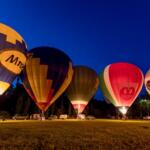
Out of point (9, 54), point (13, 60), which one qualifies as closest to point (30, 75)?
point (13, 60)

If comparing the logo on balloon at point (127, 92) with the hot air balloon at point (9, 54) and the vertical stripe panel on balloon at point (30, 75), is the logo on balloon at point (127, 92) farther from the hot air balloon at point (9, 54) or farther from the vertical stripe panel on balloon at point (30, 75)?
the hot air balloon at point (9, 54)

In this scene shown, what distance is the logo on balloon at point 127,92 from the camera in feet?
132

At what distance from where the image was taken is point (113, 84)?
1603 inches

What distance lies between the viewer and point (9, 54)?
28.7m

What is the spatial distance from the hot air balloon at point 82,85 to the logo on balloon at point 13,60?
462 inches

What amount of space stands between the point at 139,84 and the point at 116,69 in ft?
11.7

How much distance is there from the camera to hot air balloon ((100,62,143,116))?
40406mm

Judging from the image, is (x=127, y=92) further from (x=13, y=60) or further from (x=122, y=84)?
(x=13, y=60)

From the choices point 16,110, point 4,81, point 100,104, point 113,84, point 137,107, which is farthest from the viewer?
point 100,104

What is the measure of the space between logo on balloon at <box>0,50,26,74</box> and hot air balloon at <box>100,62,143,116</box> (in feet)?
45.2

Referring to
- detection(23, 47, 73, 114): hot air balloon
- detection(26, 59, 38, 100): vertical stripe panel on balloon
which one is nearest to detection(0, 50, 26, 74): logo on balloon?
detection(26, 59, 38, 100): vertical stripe panel on balloon

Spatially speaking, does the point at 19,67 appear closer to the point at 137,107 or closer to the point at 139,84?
the point at 139,84

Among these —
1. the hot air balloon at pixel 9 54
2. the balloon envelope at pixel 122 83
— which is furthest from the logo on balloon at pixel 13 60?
the balloon envelope at pixel 122 83

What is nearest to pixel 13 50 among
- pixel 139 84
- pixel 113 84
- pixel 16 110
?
pixel 113 84
